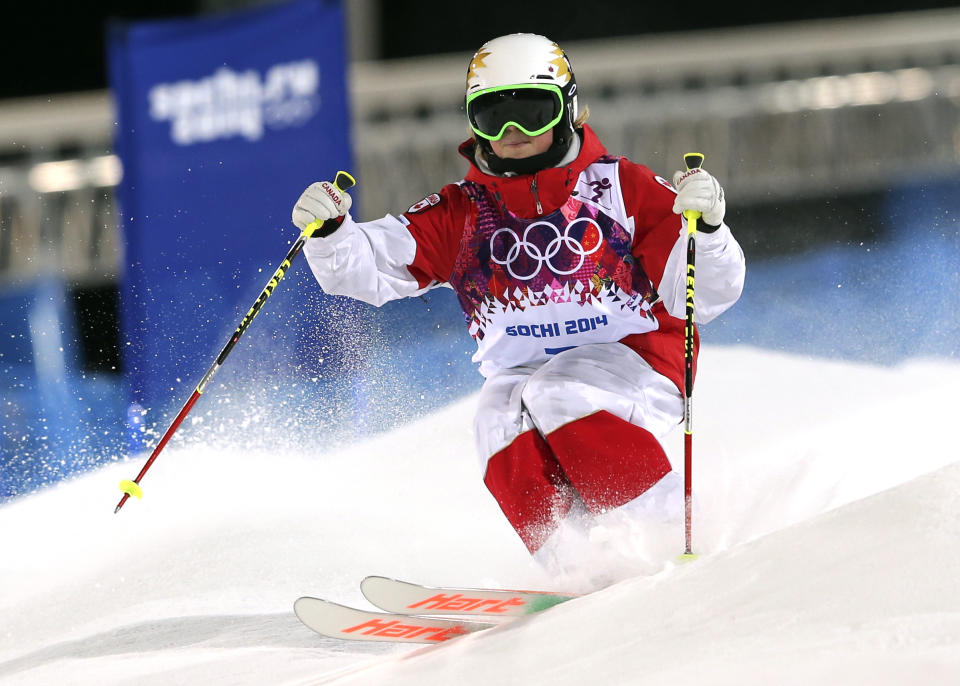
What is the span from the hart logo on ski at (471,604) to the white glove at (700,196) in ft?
3.17

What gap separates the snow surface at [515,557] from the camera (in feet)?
7.60

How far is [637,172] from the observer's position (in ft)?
10.5

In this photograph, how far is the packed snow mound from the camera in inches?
86.3

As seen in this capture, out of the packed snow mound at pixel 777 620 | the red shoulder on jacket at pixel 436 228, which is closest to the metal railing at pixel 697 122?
the red shoulder on jacket at pixel 436 228

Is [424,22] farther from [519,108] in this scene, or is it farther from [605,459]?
[605,459]

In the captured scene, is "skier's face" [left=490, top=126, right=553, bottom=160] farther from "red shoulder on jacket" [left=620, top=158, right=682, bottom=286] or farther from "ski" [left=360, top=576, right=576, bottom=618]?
"ski" [left=360, top=576, right=576, bottom=618]

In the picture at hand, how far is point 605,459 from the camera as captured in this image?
309cm

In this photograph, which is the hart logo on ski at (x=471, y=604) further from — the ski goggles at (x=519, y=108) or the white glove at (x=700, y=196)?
the ski goggles at (x=519, y=108)

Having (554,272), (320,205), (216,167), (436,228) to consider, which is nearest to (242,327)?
(320,205)

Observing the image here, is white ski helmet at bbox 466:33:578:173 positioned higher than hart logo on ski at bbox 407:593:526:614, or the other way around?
white ski helmet at bbox 466:33:578:173

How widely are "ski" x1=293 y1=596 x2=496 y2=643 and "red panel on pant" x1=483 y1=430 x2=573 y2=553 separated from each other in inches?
11.4

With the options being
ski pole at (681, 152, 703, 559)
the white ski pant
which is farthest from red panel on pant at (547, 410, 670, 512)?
ski pole at (681, 152, 703, 559)

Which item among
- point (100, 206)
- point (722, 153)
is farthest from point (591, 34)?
point (100, 206)

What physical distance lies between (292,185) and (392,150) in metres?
2.55
